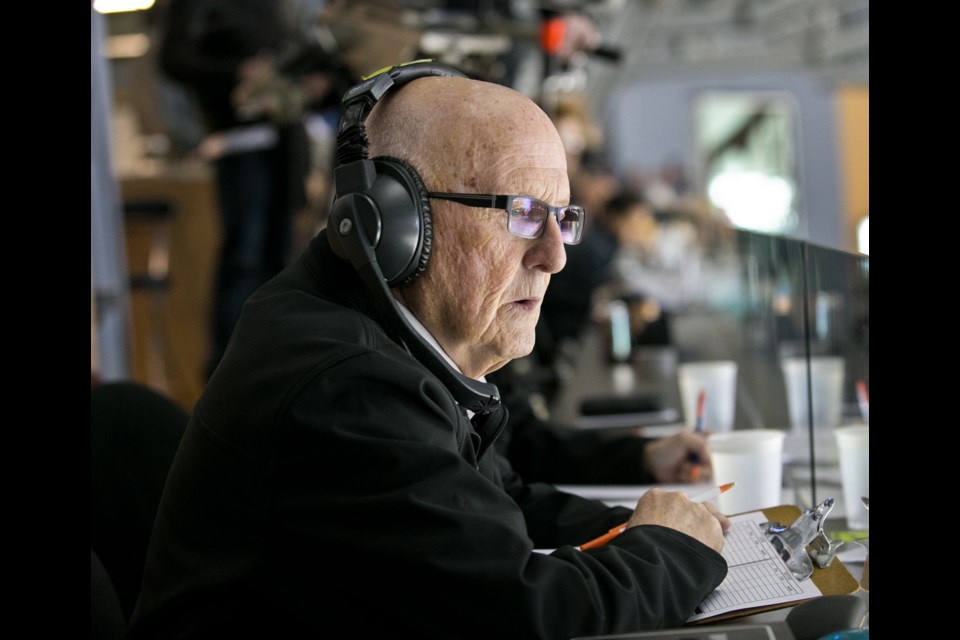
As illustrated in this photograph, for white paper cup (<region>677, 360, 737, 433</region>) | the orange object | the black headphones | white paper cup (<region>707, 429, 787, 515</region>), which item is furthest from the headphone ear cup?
the orange object

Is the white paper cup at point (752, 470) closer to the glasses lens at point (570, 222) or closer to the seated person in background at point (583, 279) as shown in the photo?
the glasses lens at point (570, 222)

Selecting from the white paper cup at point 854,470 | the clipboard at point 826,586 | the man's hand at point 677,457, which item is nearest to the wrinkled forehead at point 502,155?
the clipboard at point 826,586

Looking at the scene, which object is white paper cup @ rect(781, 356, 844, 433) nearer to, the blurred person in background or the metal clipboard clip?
the metal clipboard clip

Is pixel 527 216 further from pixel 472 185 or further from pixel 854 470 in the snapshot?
pixel 854 470

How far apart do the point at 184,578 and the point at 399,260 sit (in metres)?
0.36

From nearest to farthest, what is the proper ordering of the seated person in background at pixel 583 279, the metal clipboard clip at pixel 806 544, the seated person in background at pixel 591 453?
the metal clipboard clip at pixel 806 544 < the seated person in background at pixel 591 453 < the seated person in background at pixel 583 279

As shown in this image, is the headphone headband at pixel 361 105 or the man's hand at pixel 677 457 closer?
the headphone headband at pixel 361 105

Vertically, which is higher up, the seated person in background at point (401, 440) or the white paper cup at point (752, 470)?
the seated person in background at point (401, 440)

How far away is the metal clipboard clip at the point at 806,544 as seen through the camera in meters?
1.07

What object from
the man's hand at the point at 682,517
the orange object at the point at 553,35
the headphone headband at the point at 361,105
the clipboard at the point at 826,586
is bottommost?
the clipboard at the point at 826,586

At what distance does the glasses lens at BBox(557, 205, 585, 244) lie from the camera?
3.79 feet

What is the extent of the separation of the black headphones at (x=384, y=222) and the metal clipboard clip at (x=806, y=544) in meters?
0.34
